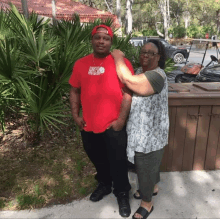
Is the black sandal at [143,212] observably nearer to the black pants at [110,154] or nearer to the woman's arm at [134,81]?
the black pants at [110,154]

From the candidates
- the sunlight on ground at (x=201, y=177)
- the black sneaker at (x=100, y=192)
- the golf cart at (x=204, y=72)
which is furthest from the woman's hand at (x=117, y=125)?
the golf cart at (x=204, y=72)

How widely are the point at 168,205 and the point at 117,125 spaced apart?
112 centimetres

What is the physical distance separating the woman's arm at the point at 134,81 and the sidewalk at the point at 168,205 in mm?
1318

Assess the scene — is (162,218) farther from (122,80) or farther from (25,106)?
(25,106)

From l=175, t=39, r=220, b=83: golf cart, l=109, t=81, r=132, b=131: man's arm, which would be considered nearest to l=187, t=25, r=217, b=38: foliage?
l=175, t=39, r=220, b=83: golf cart

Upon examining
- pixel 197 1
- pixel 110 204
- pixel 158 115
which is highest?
pixel 197 1

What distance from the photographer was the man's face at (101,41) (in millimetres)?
2092

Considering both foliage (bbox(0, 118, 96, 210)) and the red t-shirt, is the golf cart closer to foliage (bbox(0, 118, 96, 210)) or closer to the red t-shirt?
foliage (bbox(0, 118, 96, 210))

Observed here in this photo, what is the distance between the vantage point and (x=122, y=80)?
6.66 ft

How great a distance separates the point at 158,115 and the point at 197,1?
37.2m

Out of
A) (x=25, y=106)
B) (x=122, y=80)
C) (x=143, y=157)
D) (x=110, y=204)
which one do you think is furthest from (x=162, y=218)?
(x=25, y=106)

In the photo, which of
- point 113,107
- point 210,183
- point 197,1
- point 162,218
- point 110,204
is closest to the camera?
point 113,107

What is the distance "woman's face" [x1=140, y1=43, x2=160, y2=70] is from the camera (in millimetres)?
2008

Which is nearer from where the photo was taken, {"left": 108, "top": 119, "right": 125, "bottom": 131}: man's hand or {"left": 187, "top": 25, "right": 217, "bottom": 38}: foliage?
{"left": 108, "top": 119, "right": 125, "bottom": 131}: man's hand
